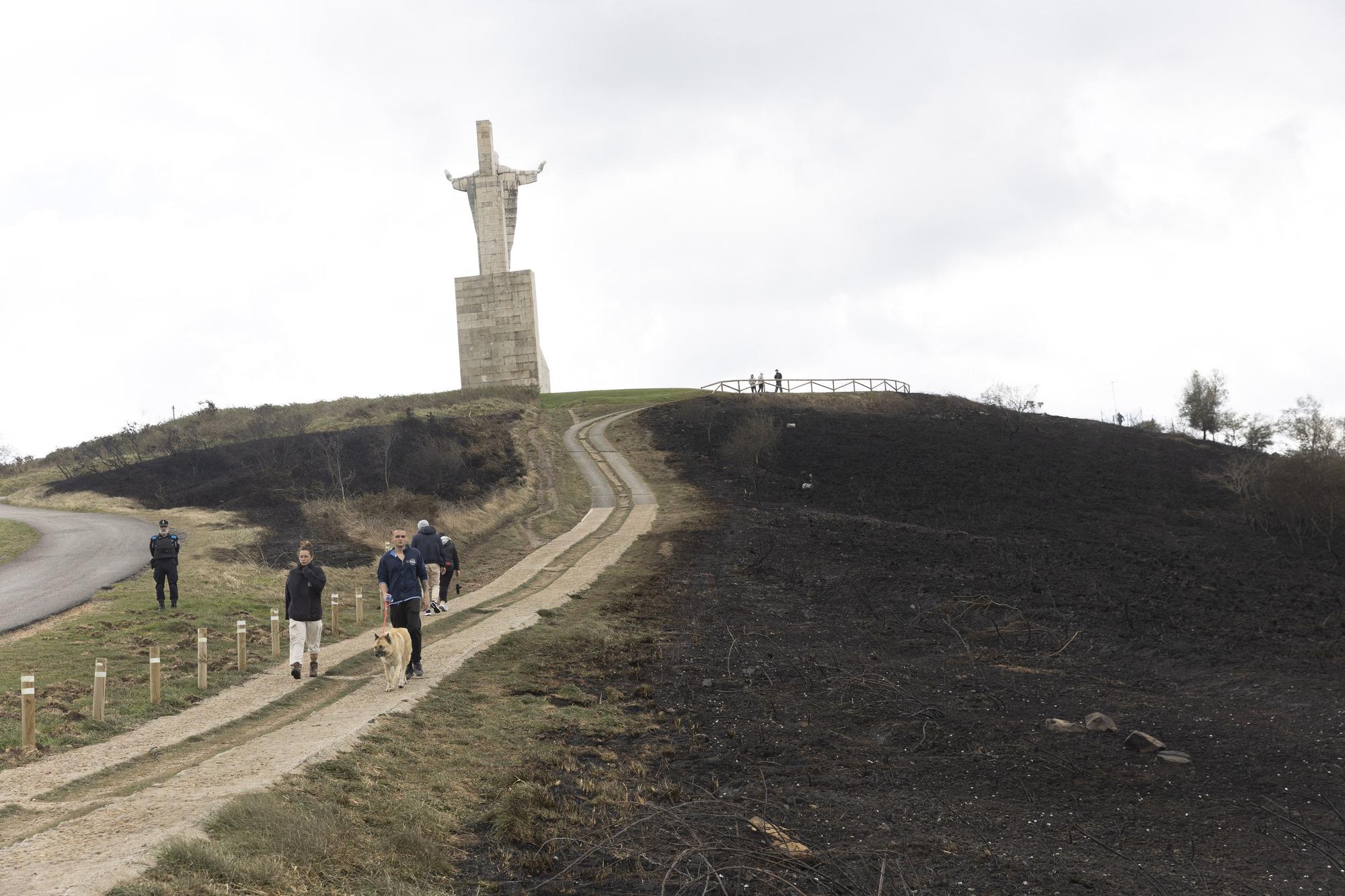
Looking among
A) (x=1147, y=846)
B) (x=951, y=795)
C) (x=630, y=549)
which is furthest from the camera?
(x=630, y=549)

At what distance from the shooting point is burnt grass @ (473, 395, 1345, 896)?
7625 mm

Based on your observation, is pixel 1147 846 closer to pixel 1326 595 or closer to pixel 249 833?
pixel 249 833

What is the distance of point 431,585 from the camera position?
19219mm

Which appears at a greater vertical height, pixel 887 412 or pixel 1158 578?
pixel 887 412

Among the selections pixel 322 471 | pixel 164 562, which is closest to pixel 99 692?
pixel 164 562

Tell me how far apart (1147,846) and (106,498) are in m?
41.2

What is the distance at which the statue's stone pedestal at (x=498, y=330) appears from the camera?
188 ft

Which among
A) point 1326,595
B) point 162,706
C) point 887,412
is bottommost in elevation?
point 1326,595

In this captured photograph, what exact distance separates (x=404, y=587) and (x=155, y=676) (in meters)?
3.11

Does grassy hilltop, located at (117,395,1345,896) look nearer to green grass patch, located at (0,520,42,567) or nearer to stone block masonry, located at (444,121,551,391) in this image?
green grass patch, located at (0,520,42,567)

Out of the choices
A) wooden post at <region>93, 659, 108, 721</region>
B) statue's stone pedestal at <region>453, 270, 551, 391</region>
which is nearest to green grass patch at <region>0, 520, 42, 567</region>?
wooden post at <region>93, 659, 108, 721</region>

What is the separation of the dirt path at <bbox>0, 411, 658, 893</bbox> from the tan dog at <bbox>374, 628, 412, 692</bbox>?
204 millimetres

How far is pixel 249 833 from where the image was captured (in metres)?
7.02

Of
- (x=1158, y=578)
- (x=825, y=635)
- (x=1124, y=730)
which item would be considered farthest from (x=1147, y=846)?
(x=1158, y=578)
